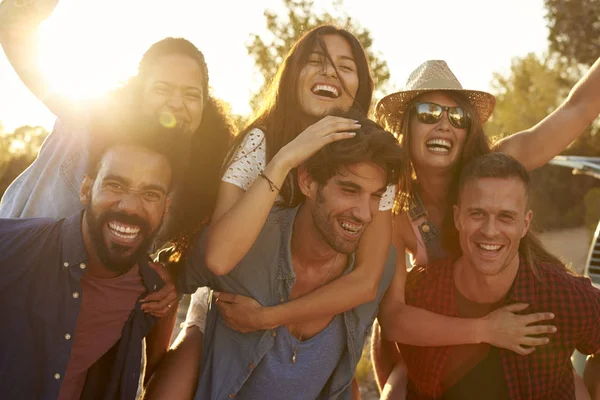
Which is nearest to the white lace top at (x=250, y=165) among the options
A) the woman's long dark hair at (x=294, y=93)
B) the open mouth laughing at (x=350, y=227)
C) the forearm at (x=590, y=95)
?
the woman's long dark hair at (x=294, y=93)

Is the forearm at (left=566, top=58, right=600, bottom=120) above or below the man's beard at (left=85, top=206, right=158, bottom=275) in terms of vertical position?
above

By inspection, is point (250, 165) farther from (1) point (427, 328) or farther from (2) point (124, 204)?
(1) point (427, 328)

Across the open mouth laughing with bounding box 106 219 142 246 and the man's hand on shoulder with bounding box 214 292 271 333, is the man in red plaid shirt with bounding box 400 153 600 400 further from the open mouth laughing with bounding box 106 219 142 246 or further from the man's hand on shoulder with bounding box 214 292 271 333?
the open mouth laughing with bounding box 106 219 142 246

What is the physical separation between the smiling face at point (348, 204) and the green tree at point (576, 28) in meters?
24.8

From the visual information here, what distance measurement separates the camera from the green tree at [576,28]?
25188 mm

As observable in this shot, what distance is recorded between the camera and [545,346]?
3.36 meters

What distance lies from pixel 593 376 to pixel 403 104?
2.01m

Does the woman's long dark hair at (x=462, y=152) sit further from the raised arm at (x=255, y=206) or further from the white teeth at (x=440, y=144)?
the raised arm at (x=255, y=206)

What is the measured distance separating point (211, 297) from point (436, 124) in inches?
67.9

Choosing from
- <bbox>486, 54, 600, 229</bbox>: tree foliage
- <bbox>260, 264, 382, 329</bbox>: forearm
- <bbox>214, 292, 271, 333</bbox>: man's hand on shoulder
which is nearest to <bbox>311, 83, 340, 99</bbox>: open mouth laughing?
<bbox>260, 264, 382, 329</bbox>: forearm

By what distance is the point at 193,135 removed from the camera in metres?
3.85

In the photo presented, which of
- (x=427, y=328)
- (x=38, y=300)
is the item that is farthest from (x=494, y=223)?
(x=38, y=300)

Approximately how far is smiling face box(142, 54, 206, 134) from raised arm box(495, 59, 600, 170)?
204 centimetres

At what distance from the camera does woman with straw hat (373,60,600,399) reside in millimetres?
3953
